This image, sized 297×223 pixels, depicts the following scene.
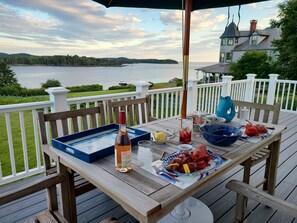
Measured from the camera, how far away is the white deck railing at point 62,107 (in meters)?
2.36

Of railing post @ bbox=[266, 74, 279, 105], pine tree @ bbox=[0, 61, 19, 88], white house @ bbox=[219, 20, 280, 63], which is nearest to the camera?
railing post @ bbox=[266, 74, 279, 105]

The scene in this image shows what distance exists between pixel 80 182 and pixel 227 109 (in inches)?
58.7

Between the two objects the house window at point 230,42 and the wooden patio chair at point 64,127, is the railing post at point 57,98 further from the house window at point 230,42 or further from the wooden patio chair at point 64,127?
the house window at point 230,42

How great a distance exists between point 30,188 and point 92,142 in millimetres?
455

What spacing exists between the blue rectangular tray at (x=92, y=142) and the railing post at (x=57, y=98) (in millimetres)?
1025

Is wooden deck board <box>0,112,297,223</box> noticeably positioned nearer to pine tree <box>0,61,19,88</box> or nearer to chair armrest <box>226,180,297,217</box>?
chair armrest <box>226,180,297,217</box>

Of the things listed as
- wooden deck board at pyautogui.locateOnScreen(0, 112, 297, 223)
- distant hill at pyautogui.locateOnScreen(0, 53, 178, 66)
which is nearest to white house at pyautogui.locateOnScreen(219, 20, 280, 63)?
distant hill at pyautogui.locateOnScreen(0, 53, 178, 66)

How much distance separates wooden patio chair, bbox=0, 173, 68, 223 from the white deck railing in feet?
4.16

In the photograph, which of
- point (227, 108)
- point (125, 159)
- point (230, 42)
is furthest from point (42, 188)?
point (230, 42)

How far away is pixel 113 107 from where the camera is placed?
2270mm

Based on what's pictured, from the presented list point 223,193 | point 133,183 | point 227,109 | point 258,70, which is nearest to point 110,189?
point 133,183

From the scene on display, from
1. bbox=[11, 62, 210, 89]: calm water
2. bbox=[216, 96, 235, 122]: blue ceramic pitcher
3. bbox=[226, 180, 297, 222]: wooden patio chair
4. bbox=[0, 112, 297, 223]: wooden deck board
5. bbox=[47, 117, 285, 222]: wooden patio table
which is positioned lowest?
bbox=[0, 112, 297, 223]: wooden deck board

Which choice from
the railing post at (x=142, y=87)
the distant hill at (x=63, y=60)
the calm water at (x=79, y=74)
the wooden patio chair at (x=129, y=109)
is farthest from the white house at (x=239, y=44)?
the wooden patio chair at (x=129, y=109)

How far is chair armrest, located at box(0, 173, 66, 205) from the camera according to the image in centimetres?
105
